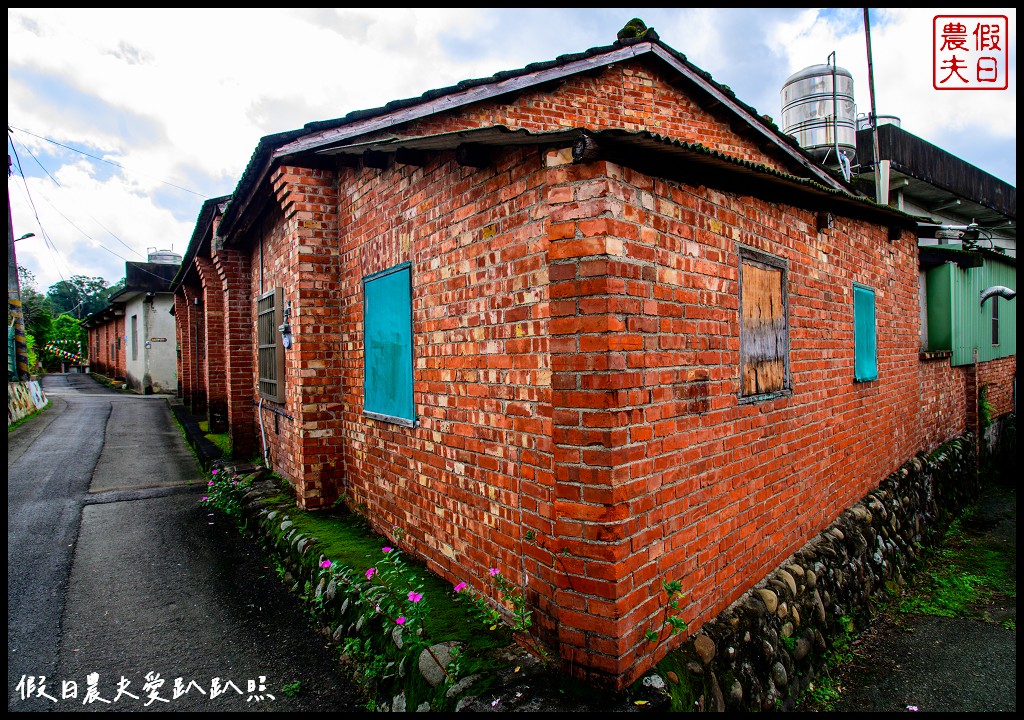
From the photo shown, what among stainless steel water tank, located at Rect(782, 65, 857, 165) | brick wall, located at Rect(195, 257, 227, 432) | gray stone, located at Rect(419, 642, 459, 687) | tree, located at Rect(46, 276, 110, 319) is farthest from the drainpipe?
tree, located at Rect(46, 276, 110, 319)

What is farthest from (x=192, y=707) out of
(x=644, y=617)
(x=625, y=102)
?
(x=625, y=102)

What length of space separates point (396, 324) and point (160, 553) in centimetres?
348

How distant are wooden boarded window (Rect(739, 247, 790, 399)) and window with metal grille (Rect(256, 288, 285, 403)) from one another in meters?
4.71

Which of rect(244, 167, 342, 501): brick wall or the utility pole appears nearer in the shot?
rect(244, 167, 342, 501): brick wall

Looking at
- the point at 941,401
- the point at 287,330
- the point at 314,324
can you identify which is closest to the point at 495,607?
the point at 314,324

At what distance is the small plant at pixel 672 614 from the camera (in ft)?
9.35

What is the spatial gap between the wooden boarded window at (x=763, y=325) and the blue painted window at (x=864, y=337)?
164 centimetres

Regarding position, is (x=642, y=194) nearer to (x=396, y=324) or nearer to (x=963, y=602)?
(x=396, y=324)

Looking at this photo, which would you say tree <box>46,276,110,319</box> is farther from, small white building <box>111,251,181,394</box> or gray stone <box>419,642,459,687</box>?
gray stone <box>419,642,459,687</box>

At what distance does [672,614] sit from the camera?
9.96ft

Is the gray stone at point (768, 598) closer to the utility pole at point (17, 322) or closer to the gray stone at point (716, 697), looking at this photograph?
the gray stone at point (716, 697)

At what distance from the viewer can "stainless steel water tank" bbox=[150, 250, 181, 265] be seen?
1004 inches

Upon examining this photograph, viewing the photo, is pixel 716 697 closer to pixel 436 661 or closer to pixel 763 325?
pixel 436 661

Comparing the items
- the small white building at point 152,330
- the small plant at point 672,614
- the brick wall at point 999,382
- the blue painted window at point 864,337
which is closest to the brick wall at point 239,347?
the small plant at point 672,614
